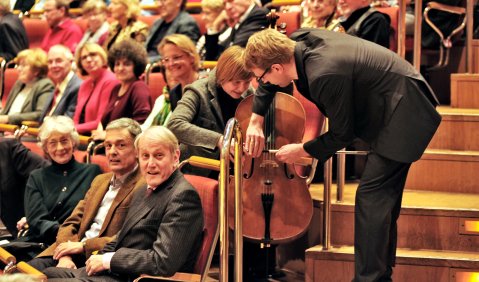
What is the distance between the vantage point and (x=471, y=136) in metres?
4.83

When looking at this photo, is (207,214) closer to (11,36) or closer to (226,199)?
(226,199)

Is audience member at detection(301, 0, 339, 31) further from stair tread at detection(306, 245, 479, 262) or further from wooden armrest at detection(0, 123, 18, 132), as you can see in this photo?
wooden armrest at detection(0, 123, 18, 132)

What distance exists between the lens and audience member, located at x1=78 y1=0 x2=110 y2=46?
296 inches

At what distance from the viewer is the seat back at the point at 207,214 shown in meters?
3.76

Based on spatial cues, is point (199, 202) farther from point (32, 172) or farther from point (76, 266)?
point (32, 172)

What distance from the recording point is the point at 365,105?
3.65 metres

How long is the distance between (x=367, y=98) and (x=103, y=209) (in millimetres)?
1337

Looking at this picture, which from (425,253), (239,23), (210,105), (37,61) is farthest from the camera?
(37,61)

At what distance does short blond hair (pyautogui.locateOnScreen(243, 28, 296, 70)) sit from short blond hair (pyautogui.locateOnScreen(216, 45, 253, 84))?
715mm

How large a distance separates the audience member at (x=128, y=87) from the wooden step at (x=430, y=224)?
62.2 inches

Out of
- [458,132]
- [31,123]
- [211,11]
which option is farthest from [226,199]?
[211,11]

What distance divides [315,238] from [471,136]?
95cm

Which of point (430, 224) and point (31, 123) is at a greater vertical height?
point (31, 123)

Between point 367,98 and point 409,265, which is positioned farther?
point 409,265
